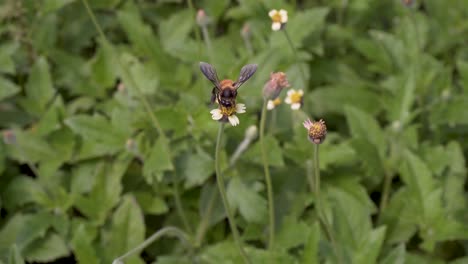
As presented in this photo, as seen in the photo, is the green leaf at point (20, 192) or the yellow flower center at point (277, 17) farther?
the green leaf at point (20, 192)

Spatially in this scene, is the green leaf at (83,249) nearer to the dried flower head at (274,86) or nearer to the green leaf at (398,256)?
the dried flower head at (274,86)

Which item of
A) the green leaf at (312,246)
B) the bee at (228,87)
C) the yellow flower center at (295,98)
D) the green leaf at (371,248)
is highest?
the bee at (228,87)

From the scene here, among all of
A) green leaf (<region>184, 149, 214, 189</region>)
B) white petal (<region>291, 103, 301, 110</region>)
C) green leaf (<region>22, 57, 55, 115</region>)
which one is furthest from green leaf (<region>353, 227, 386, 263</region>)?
green leaf (<region>22, 57, 55, 115</region>)

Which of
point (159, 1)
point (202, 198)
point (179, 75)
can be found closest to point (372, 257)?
point (202, 198)

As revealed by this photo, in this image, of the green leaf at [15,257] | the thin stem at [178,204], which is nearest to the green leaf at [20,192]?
the green leaf at [15,257]

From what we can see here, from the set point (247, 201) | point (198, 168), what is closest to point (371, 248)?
point (247, 201)

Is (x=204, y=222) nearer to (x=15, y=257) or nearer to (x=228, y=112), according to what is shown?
(x=15, y=257)

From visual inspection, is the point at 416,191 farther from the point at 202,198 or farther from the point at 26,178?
the point at 26,178
